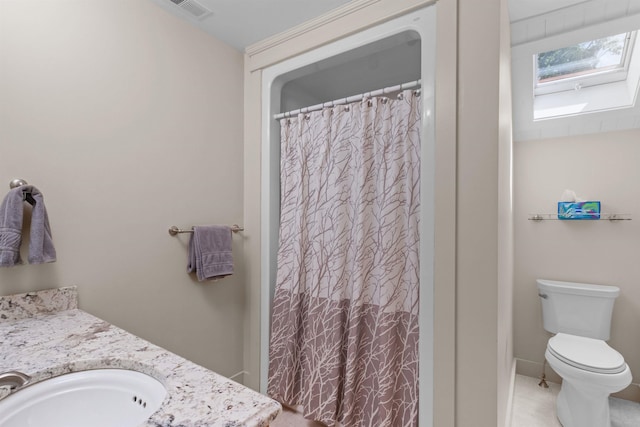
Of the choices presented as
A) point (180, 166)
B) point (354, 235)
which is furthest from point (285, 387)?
point (180, 166)

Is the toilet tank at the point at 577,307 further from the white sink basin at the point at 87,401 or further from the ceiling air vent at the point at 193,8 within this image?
the ceiling air vent at the point at 193,8

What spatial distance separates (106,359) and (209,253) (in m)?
0.92

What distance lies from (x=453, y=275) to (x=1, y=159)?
184cm

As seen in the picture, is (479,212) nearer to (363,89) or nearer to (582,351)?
(582,351)

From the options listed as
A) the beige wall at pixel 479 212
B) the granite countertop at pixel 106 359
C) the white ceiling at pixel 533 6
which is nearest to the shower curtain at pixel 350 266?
the beige wall at pixel 479 212

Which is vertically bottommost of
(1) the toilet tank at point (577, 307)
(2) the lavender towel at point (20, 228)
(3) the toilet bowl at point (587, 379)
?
(3) the toilet bowl at point (587, 379)

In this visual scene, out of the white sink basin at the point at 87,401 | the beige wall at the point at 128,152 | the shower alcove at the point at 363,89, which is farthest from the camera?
the shower alcove at the point at 363,89

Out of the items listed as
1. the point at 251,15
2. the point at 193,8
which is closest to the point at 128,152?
the point at 193,8

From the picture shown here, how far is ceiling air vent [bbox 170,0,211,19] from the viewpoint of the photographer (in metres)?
1.55

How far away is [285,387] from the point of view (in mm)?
1799

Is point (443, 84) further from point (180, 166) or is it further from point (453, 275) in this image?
point (180, 166)

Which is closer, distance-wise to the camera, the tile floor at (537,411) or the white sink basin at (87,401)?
the white sink basin at (87,401)

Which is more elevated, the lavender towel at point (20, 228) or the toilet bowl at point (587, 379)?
the lavender towel at point (20, 228)

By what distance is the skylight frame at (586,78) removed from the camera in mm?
1992
